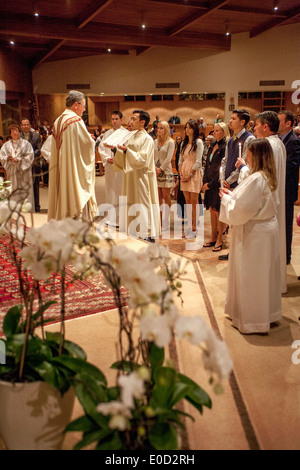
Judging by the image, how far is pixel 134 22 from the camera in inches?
442

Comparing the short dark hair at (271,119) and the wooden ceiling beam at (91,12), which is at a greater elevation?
the wooden ceiling beam at (91,12)

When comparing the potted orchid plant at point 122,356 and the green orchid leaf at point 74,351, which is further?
the green orchid leaf at point 74,351

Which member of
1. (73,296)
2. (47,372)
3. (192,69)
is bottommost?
(73,296)

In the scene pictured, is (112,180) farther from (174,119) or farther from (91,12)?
(174,119)

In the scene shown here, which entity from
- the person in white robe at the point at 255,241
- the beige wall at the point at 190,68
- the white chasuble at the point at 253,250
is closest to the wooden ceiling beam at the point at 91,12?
the beige wall at the point at 190,68

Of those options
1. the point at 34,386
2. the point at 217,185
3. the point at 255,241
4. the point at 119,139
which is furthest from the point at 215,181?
the point at 34,386

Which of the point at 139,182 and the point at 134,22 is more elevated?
the point at 134,22

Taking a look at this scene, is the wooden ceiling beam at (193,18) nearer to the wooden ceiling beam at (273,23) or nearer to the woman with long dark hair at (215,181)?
the wooden ceiling beam at (273,23)

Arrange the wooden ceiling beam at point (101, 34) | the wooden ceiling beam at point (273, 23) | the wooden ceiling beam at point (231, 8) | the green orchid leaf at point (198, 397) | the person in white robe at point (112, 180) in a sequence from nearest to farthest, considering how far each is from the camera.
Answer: the green orchid leaf at point (198, 397)
the person in white robe at point (112, 180)
the wooden ceiling beam at point (231, 8)
the wooden ceiling beam at point (101, 34)
the wooden ceiling beam at point (273, 23)

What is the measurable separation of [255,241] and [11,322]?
5.62 feet

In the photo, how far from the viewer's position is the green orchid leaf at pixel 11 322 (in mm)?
1891

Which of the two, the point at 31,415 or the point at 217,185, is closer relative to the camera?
the point at 31,415

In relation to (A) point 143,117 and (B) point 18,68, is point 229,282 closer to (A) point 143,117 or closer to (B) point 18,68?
(A) point 143,117

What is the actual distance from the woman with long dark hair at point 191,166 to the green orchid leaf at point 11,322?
150 inches
